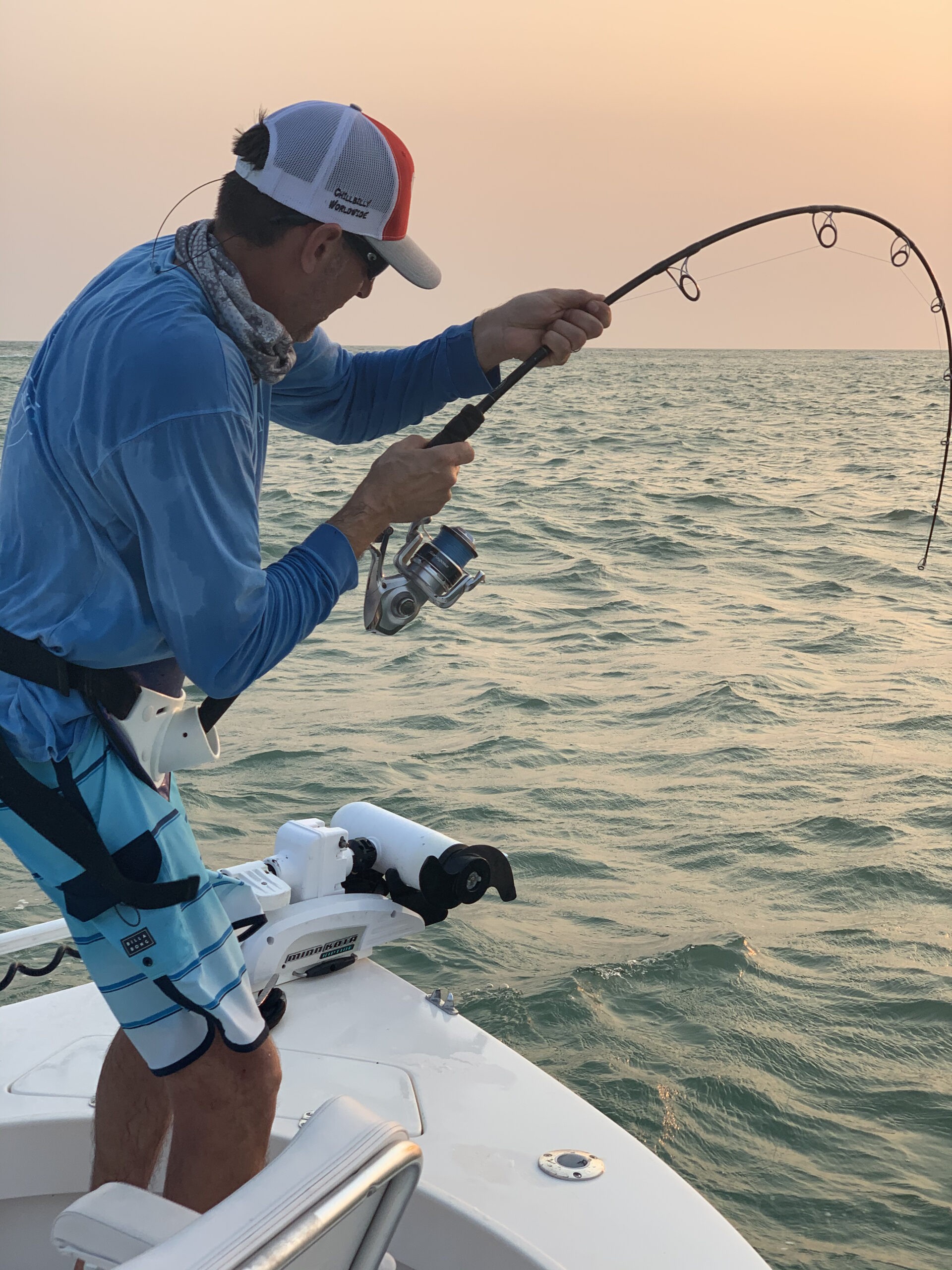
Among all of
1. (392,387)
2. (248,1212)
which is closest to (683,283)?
(392,387)

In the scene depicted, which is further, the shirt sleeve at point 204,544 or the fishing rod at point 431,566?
the fishing rod at point 431,566

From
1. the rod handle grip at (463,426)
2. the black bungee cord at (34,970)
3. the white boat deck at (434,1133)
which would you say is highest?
the rod handle grip at (463,426)

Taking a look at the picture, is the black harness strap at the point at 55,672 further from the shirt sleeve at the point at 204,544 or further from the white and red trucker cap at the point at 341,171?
the white and red trucker cap at the point at 341,171

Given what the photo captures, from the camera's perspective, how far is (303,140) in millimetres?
1747

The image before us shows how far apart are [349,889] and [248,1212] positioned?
171cm

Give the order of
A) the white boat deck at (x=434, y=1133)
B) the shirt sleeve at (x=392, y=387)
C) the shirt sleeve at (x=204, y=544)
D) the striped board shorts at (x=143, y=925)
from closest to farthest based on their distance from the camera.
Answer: the shirt sleeve at (x=204, y=544), the striped board shorts at (x=143, y=925), the white boat deck at (x=434, y=1133), the shirt sleeve at (x=392, y=387)

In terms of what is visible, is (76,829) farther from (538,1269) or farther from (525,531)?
(525,531)

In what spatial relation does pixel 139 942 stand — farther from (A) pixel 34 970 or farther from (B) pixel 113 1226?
(A) pixel 34 970

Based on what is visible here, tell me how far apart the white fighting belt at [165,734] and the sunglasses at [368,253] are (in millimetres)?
676

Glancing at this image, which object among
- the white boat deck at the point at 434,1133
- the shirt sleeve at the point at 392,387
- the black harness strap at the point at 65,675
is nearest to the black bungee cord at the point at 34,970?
the white boat deck at the point at 434,1133

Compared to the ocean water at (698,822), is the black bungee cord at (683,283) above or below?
above

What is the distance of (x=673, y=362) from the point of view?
4688 inches

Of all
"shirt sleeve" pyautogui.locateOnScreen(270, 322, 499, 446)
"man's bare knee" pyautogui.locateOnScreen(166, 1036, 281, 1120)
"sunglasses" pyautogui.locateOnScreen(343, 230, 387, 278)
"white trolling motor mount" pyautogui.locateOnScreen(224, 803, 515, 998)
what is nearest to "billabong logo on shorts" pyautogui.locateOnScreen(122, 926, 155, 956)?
"man's bare knee" pyautogui.locateOnScreen(166, 1036, 281, 1120)

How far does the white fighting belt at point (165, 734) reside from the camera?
1737 mm
